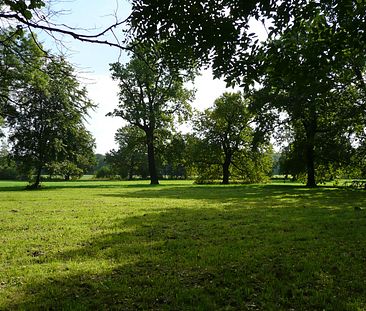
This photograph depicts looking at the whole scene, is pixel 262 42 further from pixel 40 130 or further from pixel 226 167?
pixel 226 167

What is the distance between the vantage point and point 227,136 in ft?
155

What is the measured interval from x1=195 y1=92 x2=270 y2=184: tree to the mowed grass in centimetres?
3556

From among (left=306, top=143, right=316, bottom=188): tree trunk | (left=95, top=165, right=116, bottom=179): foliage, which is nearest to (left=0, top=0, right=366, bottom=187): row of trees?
(left=306, top=143, right=316, bottom=188): tree trunk

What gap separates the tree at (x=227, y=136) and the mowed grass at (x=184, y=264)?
35.6 meters

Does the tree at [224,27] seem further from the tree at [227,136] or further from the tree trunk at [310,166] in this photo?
the tree at [227,136]

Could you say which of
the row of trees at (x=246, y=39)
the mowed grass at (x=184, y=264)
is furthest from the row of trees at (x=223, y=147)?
the row of trees at (x=246, y=39)

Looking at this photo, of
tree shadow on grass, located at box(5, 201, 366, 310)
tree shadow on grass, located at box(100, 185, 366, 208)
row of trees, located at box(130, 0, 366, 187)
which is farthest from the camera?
tree shadow on grass, located at box(100, 185, 366, 208)

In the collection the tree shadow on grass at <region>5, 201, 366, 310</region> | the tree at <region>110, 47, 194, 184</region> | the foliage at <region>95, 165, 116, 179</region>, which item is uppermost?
the tree at <region>110, 47, 194, 184</region>

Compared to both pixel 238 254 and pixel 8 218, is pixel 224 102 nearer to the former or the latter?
pixel 8 218

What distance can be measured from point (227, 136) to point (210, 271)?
41903 mm

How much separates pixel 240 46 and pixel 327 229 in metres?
6.23

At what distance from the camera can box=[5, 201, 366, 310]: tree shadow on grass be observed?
471 centimetres

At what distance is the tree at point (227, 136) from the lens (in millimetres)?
46438

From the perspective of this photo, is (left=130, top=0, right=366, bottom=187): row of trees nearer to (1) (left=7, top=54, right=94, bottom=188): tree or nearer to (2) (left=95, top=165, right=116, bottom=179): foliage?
(1) (left=7, top=54, right=94, bottom=188): tree
